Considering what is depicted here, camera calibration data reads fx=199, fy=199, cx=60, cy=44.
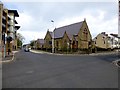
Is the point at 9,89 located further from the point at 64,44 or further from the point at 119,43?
the point at 119,43

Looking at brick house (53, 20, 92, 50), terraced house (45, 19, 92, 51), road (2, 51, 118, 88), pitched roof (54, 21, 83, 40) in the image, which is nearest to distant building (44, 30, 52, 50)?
pitched roof (54, 21, 83, 40)

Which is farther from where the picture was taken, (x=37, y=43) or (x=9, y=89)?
(x=37, y=43)

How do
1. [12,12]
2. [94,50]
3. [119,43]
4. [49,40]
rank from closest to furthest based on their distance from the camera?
[94,50]
[12,12]
[49,40]
[119,43]

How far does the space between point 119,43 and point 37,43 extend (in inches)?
2059

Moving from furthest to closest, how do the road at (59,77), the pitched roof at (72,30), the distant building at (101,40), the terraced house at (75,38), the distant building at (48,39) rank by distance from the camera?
the distant building at (101,40), the distant building at (48,39), the pitched roof at (72,30), the terraced house at (75,38), the road at (59,77)

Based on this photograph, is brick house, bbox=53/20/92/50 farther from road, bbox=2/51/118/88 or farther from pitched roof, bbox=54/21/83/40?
road, bbox=2/51/118/88

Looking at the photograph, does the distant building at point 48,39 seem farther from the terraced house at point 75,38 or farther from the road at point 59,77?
the road at point 59,77

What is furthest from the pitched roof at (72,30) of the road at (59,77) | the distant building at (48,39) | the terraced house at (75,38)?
the road at (59,77)

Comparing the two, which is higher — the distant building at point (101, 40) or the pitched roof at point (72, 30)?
the pitched roof at point (72, 30)

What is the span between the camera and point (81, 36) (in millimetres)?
77438

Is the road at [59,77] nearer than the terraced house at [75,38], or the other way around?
the road at [59,77]

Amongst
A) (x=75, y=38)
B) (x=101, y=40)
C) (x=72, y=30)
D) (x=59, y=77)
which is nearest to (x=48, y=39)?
(x=72, y=30)

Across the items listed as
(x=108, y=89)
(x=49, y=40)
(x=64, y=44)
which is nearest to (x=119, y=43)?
(x=49, y=40)

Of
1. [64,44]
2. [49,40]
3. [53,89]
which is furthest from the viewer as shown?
[49,40]
